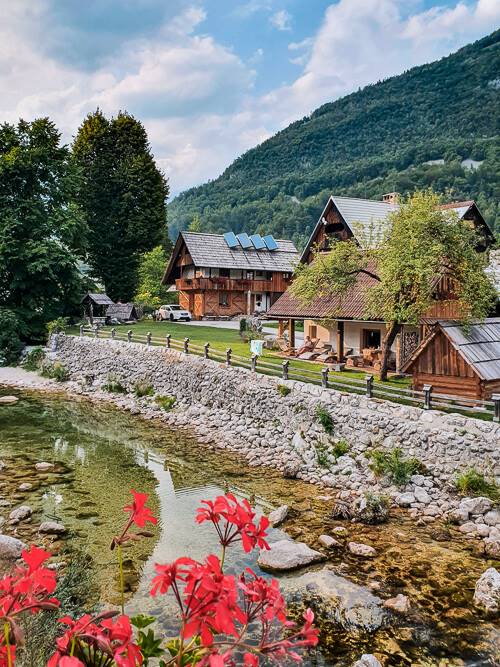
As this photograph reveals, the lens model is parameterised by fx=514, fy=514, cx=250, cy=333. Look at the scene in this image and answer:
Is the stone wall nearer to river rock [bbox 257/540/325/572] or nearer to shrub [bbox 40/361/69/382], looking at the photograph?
river rock [bbox 257/540/325/572]

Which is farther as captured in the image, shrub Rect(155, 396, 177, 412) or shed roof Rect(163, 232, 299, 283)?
shed roof Rect(163, 232, 299, 283)

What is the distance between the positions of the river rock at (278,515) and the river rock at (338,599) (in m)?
2.24

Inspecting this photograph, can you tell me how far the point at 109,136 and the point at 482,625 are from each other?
45.3 meters

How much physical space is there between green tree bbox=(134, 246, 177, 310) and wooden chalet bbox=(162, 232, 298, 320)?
1.72 metres

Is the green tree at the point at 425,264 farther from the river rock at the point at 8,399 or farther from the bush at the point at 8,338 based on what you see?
the bush at the point at 8,338

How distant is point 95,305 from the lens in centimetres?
3950

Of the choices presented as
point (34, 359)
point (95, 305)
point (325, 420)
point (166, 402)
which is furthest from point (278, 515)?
point (95, 305)

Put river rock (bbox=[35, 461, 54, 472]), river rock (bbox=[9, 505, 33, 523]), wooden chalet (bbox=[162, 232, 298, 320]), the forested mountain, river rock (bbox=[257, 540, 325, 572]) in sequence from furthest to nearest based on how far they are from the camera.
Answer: the forested mountain < wooden chalet (bbox=[162, 232, 298, 320]) < river rock (bbox=[35, 461, 54, 472]) < river rock (bbox=[9, 505, 33, 523]) < river rock (bbox=[257, 540, 325, 572])

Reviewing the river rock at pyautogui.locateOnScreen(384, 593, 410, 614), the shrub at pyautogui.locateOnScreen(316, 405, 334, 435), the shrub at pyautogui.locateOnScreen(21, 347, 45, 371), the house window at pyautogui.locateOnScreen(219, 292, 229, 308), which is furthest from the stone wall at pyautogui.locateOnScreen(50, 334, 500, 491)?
the house window at pyautogui.locateOnScreen(219, 292, 229, 308)

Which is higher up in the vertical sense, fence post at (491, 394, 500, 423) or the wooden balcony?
the wooden balcony

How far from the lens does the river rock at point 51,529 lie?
11084 millimetres

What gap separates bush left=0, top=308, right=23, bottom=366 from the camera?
32.0m

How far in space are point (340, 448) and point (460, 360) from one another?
4.39 metres

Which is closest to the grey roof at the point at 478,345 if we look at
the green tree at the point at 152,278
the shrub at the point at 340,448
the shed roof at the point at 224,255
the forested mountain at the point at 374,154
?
the shrub at the point at 340,448
